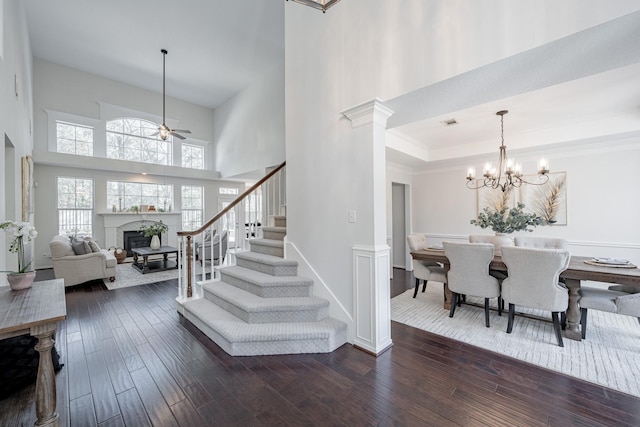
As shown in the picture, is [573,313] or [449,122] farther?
[449,122]

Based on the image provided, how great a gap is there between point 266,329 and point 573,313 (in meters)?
3.20

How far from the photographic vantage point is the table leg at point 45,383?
58.6 inches

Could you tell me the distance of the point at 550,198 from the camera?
476cm

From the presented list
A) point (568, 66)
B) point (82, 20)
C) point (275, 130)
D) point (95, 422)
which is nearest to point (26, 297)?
point (95, 422)

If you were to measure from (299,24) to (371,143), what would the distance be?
198 cm

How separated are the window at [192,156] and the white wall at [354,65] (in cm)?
687

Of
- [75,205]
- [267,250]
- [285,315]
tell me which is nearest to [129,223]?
[75,205]

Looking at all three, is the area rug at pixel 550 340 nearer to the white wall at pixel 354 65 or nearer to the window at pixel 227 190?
the white wall at pixel 354 65

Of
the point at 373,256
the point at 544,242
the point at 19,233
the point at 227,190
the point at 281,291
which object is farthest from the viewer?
the point at 227,190

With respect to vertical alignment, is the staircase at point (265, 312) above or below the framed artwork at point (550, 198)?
below

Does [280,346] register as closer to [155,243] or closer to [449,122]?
[449,122]

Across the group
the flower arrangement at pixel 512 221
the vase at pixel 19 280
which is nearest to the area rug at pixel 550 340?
the flower arrangement at pixel 512 221

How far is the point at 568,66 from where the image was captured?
189 cm

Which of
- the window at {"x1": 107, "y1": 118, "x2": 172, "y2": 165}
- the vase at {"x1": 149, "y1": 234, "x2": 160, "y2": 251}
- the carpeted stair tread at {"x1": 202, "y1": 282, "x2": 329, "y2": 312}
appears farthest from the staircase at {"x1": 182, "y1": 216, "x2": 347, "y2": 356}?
the window at {"x1": 107, "y1": 118, "x2": 172, "y2": 165}
